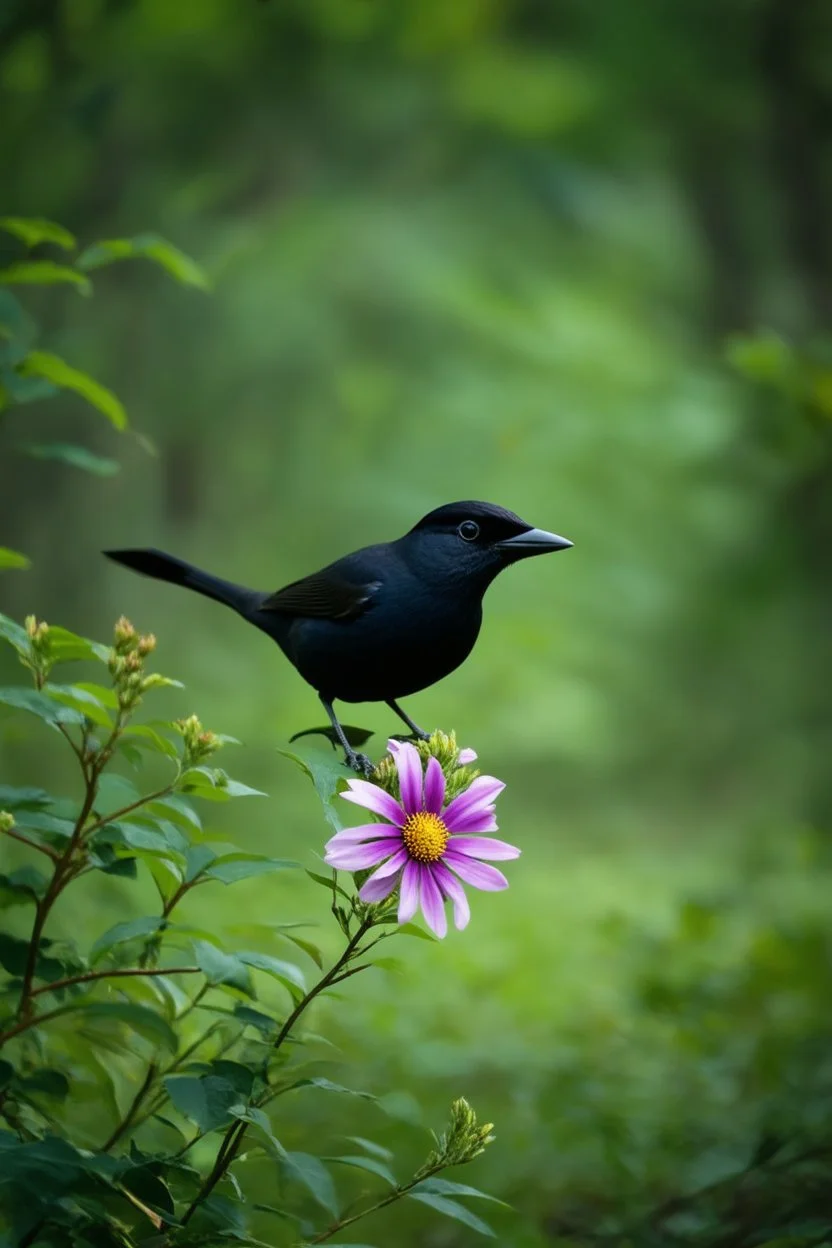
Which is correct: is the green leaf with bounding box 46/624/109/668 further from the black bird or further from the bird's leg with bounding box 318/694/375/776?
the bird's leg with bounding box 318/694/375/776

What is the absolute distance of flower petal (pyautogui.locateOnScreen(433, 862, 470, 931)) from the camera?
1260 mm

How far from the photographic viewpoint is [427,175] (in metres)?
6.32

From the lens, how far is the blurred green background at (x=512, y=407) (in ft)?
16.1

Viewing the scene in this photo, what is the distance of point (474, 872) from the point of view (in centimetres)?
128

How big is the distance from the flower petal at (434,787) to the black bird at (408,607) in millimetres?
188

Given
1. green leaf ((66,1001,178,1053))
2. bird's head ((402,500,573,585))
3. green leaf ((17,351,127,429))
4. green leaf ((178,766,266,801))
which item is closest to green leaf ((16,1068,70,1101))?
green leaf ((66,1001,178,1053))

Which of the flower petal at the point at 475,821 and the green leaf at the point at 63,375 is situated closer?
the flower petal at the point at 475,821

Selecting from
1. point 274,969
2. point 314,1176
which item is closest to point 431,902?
point 274,969

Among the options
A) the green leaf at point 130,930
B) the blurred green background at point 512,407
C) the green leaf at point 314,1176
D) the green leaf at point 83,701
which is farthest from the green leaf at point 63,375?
the blurred green background at point 512,407

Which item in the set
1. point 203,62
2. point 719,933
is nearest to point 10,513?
point 203,62

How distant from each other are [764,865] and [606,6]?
14.0 ft

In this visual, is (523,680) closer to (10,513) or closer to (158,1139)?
(10,513)

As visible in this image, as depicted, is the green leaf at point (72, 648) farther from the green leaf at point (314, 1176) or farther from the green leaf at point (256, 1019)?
the green leaf at point (314, 1176)

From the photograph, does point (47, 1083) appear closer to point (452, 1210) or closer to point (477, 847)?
point (452, 1210)
